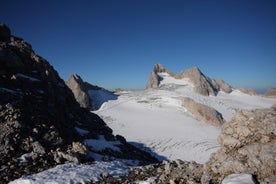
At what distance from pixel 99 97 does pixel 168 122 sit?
34.3m

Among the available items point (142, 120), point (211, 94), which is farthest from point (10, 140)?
point (211, 94)

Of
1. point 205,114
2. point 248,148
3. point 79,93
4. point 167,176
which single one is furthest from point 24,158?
point 79,93

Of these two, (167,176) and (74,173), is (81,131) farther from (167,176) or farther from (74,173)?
(167,176)

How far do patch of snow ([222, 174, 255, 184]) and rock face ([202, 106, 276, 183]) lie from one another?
456 millimetres

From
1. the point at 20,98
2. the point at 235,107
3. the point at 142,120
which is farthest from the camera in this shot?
the point at 235,107

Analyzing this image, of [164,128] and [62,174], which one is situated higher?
[164,128]

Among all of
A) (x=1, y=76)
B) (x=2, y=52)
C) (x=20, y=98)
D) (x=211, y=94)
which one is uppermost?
(x=211, y=94)

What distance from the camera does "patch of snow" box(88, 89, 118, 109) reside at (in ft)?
283

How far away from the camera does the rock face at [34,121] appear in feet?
56.3

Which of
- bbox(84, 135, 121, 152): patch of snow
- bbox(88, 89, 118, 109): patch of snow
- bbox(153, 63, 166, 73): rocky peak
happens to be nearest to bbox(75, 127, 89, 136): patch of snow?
bbox(84, 135, 121, 152): patch of snow

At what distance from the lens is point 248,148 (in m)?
10.2

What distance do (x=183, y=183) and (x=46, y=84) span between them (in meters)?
25.5

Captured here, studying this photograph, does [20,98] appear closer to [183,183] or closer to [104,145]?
[104,145]

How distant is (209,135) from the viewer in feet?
A: 193
